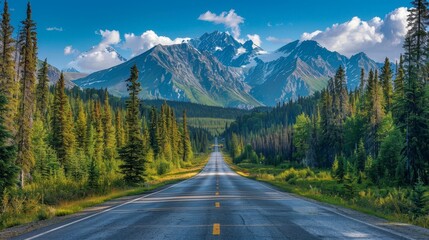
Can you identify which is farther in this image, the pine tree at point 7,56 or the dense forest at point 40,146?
the pine tree at point 7,56

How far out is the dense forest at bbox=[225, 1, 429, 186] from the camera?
3559 cm

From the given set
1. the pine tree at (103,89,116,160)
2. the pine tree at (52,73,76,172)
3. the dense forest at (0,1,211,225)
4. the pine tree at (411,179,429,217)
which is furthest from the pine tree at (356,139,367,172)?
the pine tree at (103,89,116,160)

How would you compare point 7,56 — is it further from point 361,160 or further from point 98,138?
point 361,160

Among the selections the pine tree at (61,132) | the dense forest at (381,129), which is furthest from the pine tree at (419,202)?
the pine tree at (61,132)

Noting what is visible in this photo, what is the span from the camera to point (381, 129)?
2387 inches

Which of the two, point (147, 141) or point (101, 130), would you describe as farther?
point (147, 141)

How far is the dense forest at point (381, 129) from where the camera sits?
1401 inches

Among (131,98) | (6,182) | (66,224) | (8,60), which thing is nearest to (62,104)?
(131,98)

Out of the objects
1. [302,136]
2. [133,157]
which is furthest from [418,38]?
[302,136]

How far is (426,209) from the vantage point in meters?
16.7

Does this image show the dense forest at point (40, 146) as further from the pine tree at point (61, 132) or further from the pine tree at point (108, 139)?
the pine tree at point (108, 139)

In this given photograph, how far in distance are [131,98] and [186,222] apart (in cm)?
3333

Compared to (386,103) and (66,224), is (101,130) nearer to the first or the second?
(386,103)

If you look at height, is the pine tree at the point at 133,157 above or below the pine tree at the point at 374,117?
below
